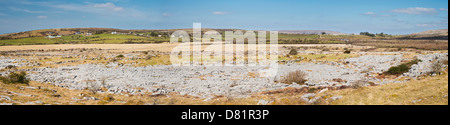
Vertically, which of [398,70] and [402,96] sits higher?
[398,70]

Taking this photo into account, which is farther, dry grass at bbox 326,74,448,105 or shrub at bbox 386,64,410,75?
shrub at bbox 386,64,410,75

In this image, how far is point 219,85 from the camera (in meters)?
21.5

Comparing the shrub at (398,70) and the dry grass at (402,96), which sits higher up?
the shrub at (398,70)

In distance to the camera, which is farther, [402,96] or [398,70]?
[398,70]

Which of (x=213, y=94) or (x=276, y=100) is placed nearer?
(x=276, y=100)

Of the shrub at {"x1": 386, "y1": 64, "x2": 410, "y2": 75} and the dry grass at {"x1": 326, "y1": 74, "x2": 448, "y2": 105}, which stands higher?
the shrub at {"x1": 386, "y1": 64, "x2": 410, "y2": 75}

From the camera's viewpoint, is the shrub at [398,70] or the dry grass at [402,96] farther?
→ the shrub at [398,70]
